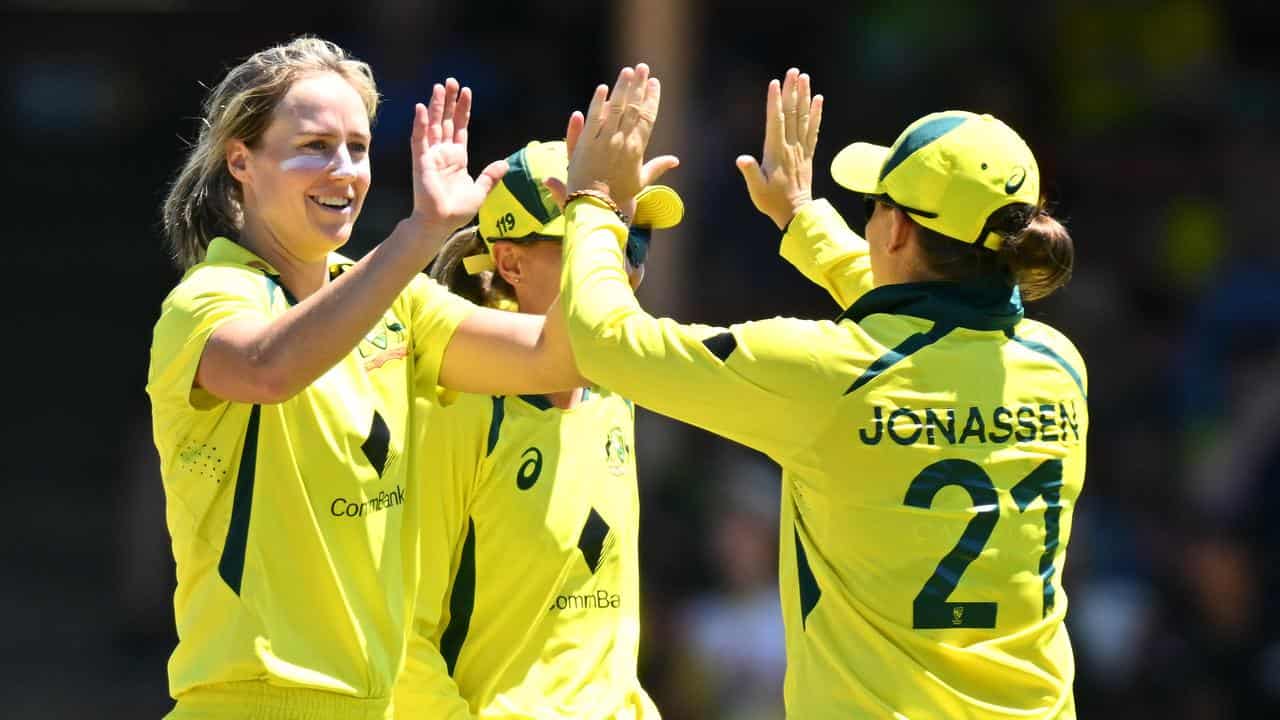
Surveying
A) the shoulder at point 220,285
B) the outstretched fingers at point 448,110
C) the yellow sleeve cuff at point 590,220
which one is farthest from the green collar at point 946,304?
the shoulder at point 220,285

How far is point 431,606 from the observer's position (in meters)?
3.55

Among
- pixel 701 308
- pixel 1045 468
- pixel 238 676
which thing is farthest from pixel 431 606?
pixel 701 308

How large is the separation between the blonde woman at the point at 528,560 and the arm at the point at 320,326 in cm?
66

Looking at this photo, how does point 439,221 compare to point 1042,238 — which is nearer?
point 439,221

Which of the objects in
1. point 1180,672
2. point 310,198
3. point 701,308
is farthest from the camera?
point 701,308

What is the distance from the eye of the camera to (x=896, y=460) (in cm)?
302

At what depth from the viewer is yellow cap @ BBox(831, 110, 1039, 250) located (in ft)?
10.1

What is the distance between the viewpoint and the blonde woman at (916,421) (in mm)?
2998

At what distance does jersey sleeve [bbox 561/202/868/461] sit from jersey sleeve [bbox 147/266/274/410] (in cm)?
54

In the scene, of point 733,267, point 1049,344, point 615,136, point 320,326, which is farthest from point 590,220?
point 733,267

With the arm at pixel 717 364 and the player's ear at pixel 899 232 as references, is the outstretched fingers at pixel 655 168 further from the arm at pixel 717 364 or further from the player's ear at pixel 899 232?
the player's ear at pixel 899 232

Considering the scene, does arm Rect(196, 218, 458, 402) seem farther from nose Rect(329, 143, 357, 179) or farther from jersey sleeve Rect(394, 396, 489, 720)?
jersey sleeve Rect(394, 396, 489, 720)

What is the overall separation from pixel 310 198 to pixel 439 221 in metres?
0.32

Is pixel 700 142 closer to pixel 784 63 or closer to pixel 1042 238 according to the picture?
pixel 784 63
